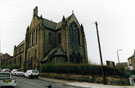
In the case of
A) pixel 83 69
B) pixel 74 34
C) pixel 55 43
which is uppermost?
pixel 74 34

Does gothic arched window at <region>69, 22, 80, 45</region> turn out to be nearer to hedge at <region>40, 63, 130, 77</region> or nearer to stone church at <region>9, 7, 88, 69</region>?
stone church at <region>9, 7, 88, 69</region>

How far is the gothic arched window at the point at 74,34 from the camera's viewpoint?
39.6 m

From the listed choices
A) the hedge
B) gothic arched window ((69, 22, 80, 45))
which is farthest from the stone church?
the hedge

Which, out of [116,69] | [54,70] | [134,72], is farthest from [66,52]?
[134,72]

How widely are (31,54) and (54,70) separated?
16664mm

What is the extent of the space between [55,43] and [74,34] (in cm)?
736

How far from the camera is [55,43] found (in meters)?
41.1

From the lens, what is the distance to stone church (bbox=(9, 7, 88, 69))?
34.4 metres

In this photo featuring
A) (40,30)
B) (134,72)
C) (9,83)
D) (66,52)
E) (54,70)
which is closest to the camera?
(9,83)

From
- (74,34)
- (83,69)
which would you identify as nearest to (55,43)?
(74,34)

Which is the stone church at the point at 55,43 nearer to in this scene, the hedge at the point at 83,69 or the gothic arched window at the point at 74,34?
the gothic arched window at the point at 74,34

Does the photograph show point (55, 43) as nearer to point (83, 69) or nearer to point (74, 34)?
point (74, 34)

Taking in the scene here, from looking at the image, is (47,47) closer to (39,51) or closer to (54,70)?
(39,51)

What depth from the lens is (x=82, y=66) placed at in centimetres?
2153
